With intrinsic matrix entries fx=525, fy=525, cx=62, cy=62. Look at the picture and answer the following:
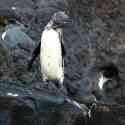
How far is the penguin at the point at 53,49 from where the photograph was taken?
7102 millimetres

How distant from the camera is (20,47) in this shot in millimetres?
9445

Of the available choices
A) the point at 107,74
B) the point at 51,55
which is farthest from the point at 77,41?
the point at 51,55

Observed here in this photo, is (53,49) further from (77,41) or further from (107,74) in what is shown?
(77,41)

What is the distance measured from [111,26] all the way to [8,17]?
212 cm

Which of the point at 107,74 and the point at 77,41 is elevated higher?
the point at 77,41

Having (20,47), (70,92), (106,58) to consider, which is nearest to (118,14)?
(106,58)

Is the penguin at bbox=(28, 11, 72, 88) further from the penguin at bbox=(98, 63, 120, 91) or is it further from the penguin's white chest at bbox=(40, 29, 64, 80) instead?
the penguin at bbox=(98, 63, 120, 91)

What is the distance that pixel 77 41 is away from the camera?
32.9 feet

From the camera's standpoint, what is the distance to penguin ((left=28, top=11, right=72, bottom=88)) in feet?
23.3

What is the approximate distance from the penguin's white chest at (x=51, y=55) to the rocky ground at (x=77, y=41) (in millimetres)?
443

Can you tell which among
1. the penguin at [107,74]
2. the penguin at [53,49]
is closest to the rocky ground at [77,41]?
the penguin at [107,74]

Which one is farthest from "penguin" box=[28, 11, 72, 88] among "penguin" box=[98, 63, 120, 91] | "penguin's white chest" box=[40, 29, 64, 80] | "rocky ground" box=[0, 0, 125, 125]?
"penguin" box=[98, 63, 120, 91]

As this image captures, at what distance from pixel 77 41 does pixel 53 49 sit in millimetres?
2882

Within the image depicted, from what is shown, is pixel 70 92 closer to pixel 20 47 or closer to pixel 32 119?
pixel 20 47
